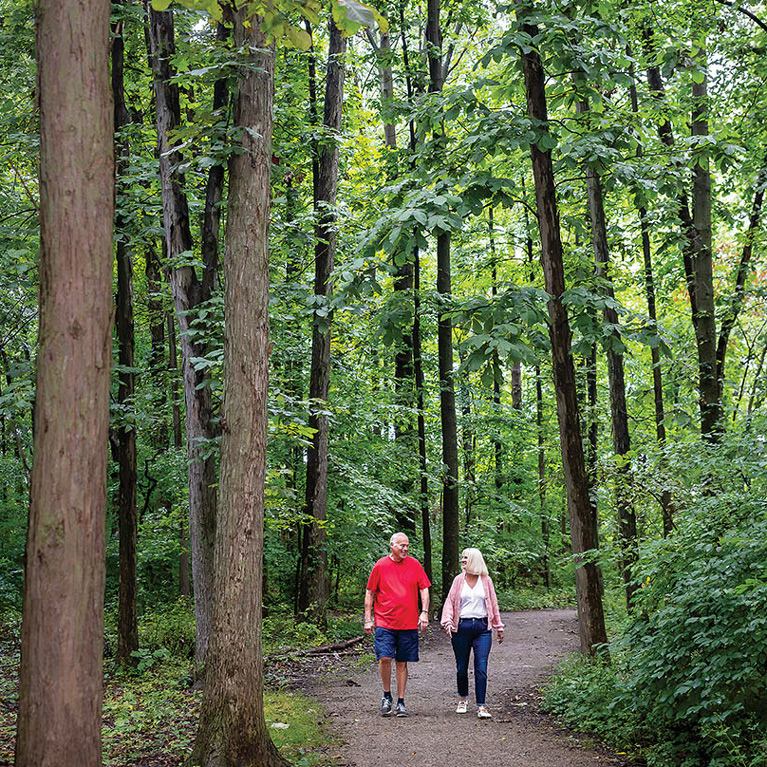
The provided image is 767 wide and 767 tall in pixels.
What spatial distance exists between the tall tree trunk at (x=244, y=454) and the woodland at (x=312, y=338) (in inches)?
1.0

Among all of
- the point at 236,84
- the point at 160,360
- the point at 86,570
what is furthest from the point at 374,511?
the point at 86,570

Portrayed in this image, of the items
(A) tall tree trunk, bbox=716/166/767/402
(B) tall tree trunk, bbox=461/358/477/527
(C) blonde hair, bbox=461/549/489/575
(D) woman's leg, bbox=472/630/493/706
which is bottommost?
(D) woman's leg, bbox=472/630/493/706

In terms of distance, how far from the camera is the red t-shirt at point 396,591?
342 inches

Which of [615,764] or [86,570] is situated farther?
[615,764]

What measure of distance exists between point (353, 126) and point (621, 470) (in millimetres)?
10470

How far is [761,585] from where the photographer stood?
5664 mm

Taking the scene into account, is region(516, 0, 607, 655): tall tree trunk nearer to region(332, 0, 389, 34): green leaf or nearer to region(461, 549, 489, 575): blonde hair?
region(461, 549, 489, 575): blonde hair

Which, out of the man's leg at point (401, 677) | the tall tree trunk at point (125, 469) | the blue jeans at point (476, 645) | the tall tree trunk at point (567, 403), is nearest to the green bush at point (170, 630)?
the tall tree trunk at point (125, 469)

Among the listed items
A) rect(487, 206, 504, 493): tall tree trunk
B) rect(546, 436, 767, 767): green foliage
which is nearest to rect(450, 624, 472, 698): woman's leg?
rect(546, 436, 767, 767): green foliage

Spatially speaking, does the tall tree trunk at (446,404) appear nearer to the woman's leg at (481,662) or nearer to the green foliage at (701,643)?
the woman's leg at (481,662)

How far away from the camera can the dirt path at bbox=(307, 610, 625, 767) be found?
6.91m

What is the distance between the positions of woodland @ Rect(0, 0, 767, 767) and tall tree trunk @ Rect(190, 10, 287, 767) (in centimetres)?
2

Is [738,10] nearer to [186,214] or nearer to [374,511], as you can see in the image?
[186,214]

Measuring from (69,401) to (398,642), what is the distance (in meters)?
5.90
